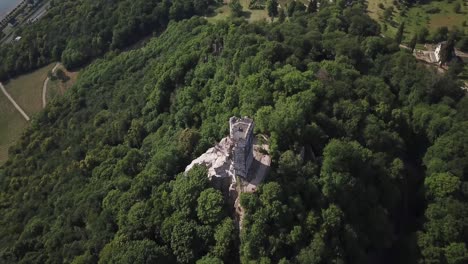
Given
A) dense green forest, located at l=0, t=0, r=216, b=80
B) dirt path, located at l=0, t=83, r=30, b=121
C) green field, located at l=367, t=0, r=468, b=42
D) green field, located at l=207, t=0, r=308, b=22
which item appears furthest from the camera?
dense green forest, located at l=0, t=0, r=216, b=80

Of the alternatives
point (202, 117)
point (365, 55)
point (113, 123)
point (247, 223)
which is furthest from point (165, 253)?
point (365, 55)

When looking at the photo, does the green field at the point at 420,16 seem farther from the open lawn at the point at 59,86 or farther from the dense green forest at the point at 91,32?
the open lawn at the point at 59,86

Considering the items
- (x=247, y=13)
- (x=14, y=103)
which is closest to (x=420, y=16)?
(x=247, y=13)

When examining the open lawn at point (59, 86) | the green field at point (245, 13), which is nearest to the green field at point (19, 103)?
the open lawn at point (59, 86)

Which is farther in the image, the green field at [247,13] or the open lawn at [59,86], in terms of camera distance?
the green field at [247,13]

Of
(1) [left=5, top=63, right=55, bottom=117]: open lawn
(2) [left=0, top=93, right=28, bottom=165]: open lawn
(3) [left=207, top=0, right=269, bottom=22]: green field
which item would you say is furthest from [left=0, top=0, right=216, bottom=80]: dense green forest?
(2) [left=0, top=93, right=28, bottom=165]: open lawn

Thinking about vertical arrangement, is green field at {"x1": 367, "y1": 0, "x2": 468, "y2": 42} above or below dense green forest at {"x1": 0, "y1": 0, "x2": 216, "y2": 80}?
below

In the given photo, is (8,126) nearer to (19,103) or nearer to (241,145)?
(19,103)

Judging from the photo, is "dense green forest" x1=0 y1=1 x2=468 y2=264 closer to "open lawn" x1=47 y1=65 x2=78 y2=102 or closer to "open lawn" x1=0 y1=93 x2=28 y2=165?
"open lawn" x1=0 y1=93 x2=28 y2=165
